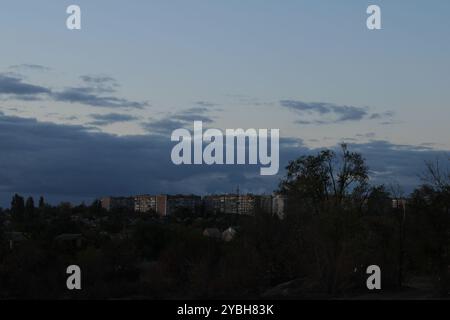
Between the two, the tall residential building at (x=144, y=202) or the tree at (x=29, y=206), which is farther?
the tall residential building at (x=144, y=202)

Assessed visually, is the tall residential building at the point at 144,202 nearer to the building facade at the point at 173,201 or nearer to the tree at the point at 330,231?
the building facade at the point at 173,201

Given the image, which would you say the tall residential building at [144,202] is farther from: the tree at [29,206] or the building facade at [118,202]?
the tree at [29,206]

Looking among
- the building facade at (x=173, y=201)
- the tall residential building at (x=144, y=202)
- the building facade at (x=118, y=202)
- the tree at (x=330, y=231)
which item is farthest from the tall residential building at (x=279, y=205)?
A: the building facade at (x=118, y=202)

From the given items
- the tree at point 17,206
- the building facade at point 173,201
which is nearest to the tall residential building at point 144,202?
the building facade at point 173,201

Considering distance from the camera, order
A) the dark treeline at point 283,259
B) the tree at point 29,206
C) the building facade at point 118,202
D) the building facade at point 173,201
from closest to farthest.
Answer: the dark treeline at point 283,259
the tree at point 29,206
the building facade at point 173,201
the building facade at point 118,202

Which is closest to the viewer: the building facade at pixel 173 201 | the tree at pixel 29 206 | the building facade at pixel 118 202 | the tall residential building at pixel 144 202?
the tree at pixel 29 206

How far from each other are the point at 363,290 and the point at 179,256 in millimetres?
9147

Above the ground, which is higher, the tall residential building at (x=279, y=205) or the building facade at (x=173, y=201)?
the building facade at (x=173, y=201)

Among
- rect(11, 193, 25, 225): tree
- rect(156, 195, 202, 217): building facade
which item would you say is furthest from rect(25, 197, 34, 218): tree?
rect(156, 195, 202, 217): building facade

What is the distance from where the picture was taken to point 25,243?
128 ft

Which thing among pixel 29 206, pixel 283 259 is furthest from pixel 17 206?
pixel 283 259

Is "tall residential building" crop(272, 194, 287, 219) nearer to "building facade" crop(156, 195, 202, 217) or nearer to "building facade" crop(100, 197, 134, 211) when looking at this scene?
"building facade" crop(156, 195, 202, 217)
